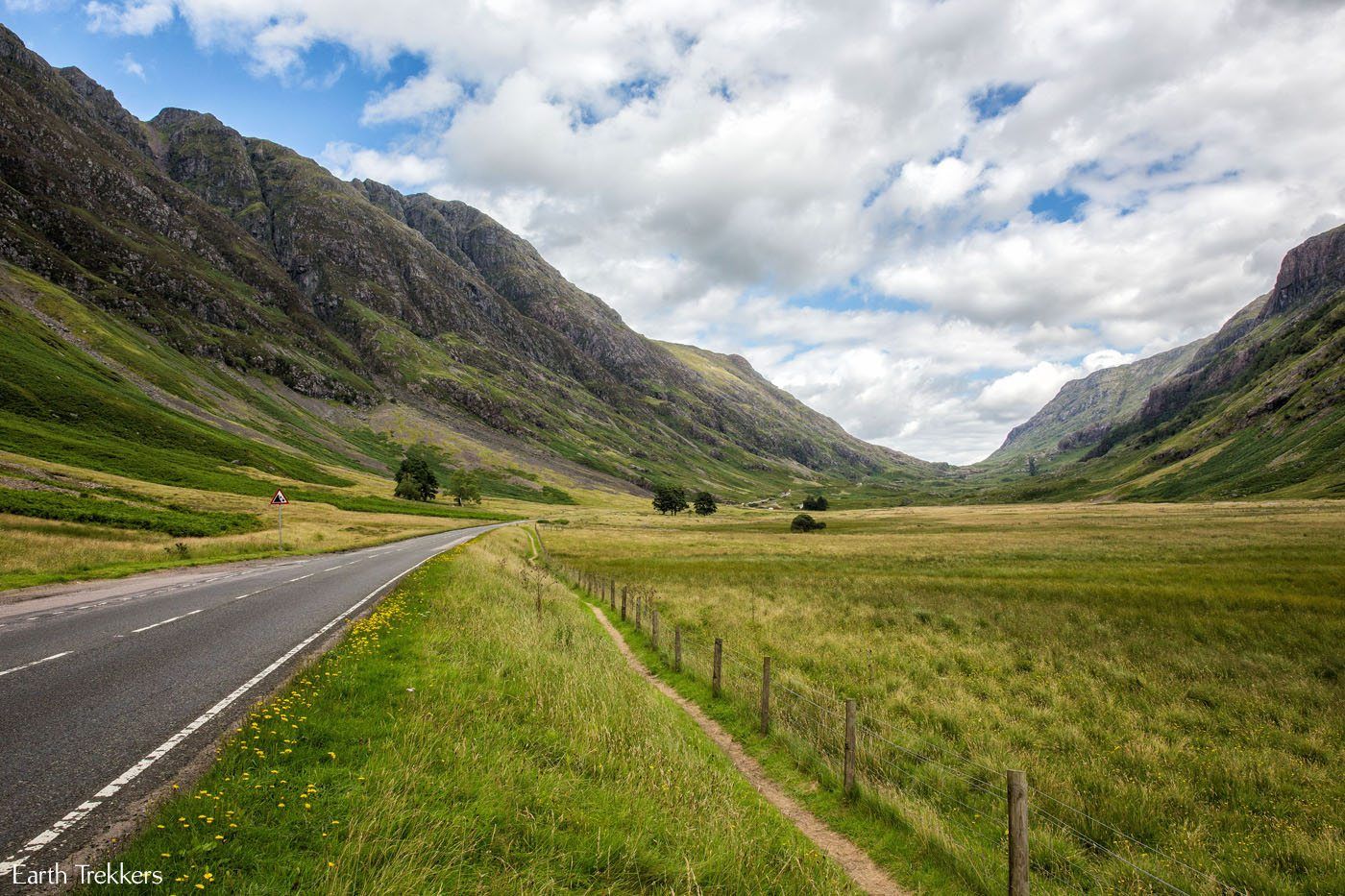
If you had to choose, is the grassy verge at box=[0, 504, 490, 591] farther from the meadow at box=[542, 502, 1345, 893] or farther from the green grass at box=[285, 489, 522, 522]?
the green grass at box=[285, 489, 522, 522]

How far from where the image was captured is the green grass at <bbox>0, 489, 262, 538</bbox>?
34.9 meters

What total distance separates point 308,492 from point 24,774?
4132 inches

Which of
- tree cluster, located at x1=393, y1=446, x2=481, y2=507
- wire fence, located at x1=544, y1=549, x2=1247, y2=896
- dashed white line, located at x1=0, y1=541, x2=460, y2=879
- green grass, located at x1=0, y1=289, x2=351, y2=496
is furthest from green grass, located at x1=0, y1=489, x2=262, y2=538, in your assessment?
tree cluster, located at x1=393, y1=446, x2=481, y2=507

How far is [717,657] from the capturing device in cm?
1522

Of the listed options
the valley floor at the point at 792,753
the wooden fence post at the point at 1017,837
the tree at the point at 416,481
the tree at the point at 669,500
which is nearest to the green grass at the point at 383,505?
the tree at the point at 416,481

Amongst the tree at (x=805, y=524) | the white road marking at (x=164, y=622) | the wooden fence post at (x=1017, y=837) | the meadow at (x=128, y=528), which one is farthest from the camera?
→ the tree at (x=805, y=524)

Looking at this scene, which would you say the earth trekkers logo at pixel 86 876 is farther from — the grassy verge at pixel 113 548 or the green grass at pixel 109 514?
the green grass at pixel 109 514

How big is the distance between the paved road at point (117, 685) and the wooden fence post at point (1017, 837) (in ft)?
32.6

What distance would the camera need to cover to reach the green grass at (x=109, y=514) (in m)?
34.9

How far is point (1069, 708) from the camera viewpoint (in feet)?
45.7

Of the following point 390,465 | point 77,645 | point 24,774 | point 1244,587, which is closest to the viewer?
point 24,774

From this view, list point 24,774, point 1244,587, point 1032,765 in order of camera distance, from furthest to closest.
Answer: point 1244,587 → point 1032,765 → point 24,774

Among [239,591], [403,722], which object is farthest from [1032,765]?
[239,591]

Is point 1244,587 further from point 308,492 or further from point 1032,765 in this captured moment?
point 308,492
